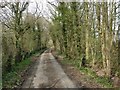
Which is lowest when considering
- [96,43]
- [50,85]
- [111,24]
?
[50,85]

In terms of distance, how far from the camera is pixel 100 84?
14516 mm

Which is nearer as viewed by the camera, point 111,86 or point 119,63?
point 111,86

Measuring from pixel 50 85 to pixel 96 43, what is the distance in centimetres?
939

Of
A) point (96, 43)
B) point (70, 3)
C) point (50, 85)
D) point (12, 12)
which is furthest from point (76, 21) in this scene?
point (50, 85)

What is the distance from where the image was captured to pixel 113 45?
17578 mm

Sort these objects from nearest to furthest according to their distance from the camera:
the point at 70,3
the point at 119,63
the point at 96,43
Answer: the point at 119,63, the point at 96,43, the point at 70,3

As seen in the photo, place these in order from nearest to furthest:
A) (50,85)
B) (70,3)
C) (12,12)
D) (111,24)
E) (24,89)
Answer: (24,89) → (50,85) → (111,24) → (70,3) → (12,12)

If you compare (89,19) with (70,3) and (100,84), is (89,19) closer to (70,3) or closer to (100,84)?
(70,3)

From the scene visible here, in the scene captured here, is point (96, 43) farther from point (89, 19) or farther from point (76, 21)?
point (76, 21)

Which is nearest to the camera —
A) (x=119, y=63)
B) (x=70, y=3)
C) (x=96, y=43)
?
(x=119, y=63)

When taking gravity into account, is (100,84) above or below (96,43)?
below

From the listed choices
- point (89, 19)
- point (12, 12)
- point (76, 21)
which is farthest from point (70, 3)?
point (12, 12)

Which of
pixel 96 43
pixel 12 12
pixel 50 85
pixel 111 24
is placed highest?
pixel 12 12

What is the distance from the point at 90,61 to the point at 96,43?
1.97 m
